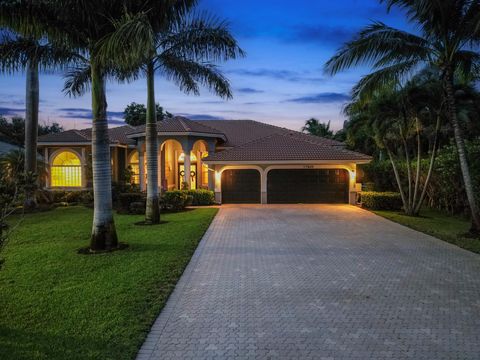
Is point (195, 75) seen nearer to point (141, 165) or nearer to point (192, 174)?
point (141, 165)

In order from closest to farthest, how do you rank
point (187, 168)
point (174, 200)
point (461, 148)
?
1. point (461, 148)
2. point (174, 200)
3. point (187, 168)

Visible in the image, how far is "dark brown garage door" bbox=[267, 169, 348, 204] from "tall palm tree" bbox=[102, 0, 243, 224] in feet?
30.7

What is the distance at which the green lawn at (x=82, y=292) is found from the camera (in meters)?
4.65

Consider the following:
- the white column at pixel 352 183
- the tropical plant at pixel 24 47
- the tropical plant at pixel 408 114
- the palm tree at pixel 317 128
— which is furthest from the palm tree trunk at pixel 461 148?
the palm tree at pixel 317 128

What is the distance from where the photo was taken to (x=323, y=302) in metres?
6.18

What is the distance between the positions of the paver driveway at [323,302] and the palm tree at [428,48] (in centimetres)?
477

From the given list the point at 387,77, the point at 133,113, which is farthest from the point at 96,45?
the point at 133,113

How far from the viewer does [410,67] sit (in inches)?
486

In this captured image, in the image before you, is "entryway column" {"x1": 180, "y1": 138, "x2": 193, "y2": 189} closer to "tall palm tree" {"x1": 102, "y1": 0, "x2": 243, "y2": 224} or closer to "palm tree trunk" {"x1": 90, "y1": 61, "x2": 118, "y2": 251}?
"tall palm tree" {"x1": 102, "y1": 0, "x2": 243, "y2": 224}

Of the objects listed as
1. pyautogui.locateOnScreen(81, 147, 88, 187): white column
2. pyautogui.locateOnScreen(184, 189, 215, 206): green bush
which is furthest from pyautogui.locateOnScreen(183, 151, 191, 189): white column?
pyautogui.locateOnScreen(81, 147, 88, 187): white column

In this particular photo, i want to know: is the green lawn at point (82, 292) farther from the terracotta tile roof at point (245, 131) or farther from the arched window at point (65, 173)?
the terracotta tile roof at point (245, 131)

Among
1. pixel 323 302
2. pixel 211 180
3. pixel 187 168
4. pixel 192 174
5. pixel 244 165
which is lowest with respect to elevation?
pixel 323 302

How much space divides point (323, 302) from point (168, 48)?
10.2 meters

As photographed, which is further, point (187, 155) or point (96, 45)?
point (187, 155)
